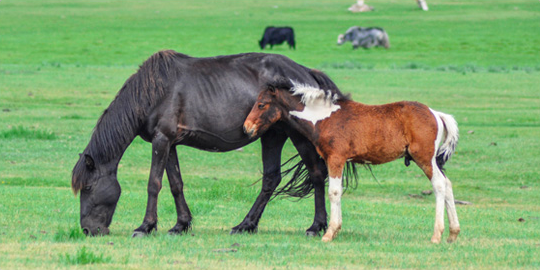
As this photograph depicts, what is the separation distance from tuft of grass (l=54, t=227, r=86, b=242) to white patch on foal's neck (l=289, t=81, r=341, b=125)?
2.47 meters

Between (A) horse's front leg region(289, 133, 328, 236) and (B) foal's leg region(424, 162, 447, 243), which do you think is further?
(A) horse's front leg region(289, 133, 328, 236)

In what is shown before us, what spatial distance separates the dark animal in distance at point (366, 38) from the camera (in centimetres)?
4838

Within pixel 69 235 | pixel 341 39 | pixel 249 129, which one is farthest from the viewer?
pixel 341 39

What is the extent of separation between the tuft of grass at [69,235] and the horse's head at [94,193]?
1.42 ft

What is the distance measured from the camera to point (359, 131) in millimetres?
8648

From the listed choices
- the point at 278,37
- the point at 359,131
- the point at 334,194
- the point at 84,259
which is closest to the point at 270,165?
the point at 334,194

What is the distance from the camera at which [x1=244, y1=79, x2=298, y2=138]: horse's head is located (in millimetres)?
8773

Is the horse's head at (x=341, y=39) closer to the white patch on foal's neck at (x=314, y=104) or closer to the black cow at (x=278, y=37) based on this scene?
the black cow at (x=278, y=37)

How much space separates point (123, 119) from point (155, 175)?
69 cm

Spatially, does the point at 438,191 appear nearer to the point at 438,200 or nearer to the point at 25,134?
the point at 438,200

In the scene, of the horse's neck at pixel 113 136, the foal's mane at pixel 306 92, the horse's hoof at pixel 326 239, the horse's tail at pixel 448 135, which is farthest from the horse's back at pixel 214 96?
the horse's tail at pixel 448 135

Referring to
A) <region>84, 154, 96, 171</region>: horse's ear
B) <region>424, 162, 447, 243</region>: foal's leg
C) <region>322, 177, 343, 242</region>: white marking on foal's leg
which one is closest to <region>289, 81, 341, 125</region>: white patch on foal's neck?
<region>322, 177, 343, 242</region>: white marking on foal's leg

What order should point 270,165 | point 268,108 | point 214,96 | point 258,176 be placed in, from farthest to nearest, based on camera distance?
1. point 258,176
2. point 270,165
3. point 214,96
4. point 268,108

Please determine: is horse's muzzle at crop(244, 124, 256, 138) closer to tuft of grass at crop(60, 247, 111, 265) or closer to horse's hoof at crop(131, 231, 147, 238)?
horse's hoof at crop(131, 231, 147, 238)
